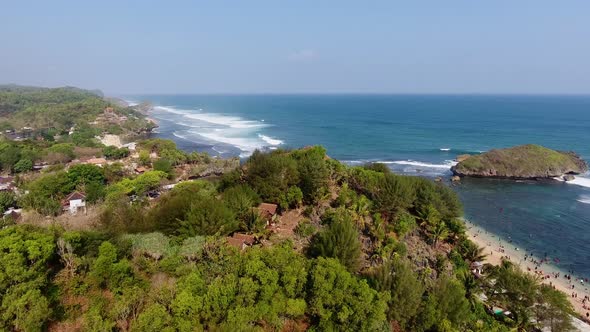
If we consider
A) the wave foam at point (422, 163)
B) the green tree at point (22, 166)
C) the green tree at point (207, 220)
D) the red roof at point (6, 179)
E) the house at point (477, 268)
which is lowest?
the house at point (477, 268)

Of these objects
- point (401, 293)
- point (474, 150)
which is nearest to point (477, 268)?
Result: point (401, 293)

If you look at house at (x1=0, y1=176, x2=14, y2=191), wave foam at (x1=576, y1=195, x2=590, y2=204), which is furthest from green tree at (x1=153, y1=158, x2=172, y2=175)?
wave foam at (x1=576, y1=195, x2=590, y2=204)

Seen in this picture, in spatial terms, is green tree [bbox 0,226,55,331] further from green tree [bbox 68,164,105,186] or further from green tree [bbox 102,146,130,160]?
green tree [bbox 102,146,130,160]

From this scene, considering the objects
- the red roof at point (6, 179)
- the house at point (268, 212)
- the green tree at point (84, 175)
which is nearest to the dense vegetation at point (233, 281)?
the house at point (268, 212)

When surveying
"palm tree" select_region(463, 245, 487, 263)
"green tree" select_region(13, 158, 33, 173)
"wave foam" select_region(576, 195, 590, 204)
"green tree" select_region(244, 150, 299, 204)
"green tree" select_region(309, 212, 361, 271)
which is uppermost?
"green tree" select_region(244, 150, 299, 204)

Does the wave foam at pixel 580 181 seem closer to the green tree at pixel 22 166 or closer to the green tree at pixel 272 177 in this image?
the green tree at pixel 272 177

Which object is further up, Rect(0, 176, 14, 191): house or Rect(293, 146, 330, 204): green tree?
Rect(293, 146, 330, 204): green tree

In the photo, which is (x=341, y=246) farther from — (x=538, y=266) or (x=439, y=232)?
(x=538, y=266)
